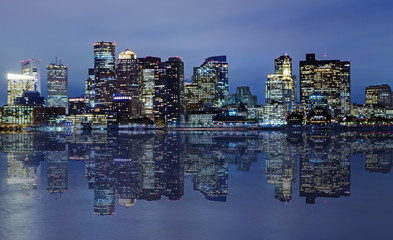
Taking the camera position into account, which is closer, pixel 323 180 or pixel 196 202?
pixel 196 202

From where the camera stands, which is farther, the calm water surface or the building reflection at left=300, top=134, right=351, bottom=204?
the building reflection at left=300, top=134, right=351, bottom=204

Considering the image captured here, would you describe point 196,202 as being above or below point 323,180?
below

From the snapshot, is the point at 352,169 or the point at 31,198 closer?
the point at 31,198

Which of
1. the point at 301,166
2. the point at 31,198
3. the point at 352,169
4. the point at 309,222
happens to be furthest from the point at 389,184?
the point at 31,198

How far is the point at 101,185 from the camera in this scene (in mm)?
19141

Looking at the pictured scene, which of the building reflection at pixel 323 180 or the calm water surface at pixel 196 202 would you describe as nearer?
the calm water surface at pixel 196 202

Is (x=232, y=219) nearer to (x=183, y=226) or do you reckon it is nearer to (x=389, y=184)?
(x=183, y=226)

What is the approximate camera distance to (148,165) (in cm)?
2714

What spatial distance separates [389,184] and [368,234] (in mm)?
10077

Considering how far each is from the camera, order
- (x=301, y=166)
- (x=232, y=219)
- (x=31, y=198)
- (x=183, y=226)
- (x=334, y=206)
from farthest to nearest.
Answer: (x=301, y=166) < (x=31, y=198) < (x=334, y=206) < (x=232, y=219) < (x=183, y=226)

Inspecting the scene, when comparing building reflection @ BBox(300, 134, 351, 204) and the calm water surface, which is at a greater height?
building reflection @ BBox(300, 134, 351, 204)

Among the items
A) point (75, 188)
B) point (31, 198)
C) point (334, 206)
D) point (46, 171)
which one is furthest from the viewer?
point (46, 171)

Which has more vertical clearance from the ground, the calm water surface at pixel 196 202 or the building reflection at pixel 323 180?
the building reflection at pixel 323 180

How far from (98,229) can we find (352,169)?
18.9 m
